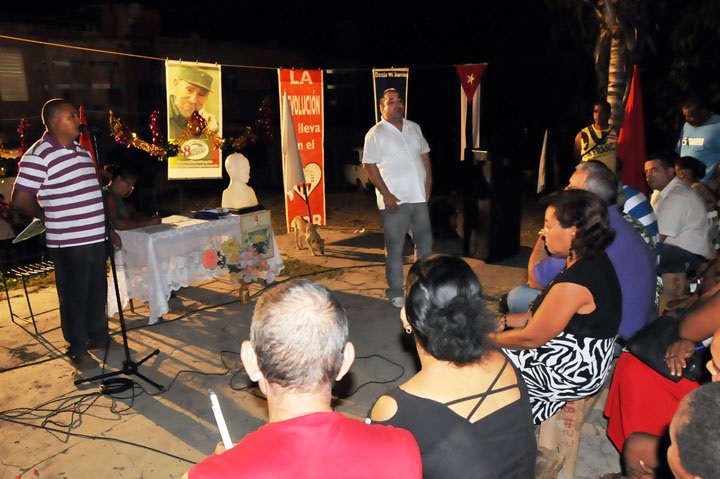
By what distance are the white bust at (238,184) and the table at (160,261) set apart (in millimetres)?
425

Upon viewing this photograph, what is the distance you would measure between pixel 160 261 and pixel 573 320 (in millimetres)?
3507

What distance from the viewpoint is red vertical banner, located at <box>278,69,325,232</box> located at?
24.3ft

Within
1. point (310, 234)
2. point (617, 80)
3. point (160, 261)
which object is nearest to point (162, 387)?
point (160, 261)

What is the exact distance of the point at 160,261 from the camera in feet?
15.9

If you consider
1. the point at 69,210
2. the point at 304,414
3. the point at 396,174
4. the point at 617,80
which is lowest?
the point at 304,414

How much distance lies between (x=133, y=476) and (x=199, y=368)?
125cm

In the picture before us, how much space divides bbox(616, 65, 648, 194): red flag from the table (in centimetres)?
444

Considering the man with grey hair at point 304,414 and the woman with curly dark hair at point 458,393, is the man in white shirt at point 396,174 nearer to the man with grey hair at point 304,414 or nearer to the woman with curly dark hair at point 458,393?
the woman with curly dark hair at point 458,393

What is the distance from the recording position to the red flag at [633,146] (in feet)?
20.3

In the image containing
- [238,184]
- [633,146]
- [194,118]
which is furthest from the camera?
[194,118]

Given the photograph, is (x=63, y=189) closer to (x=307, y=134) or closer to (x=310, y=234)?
(x=310, y=234)

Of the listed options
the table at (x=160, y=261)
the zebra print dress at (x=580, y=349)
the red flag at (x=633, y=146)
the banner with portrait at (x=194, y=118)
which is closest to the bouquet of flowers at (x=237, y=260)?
the table at (x=160, y=261)

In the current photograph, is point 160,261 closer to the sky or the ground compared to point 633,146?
closer to the ground

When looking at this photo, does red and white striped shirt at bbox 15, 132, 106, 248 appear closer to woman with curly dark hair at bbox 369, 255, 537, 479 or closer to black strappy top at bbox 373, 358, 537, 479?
woman with curly dark hair at bbox 369, 255, 537, 479
